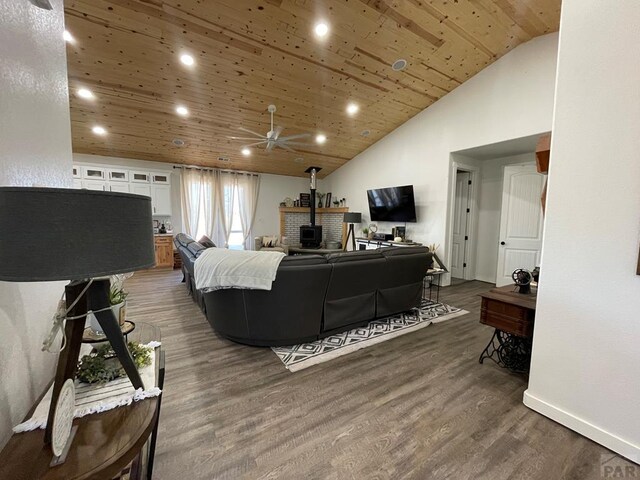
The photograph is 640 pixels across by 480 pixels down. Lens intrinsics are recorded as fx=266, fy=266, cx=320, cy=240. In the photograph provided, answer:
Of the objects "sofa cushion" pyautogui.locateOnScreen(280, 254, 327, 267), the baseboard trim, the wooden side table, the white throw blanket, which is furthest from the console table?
the wooden side table

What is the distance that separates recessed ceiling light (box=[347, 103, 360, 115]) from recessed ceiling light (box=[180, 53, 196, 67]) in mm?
2613

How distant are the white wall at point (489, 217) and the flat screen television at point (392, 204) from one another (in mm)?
1469

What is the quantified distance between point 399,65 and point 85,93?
4.70 m

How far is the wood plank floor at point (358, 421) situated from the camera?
145 cm

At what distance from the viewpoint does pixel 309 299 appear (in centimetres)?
262

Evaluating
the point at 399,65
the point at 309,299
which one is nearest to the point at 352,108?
the point at 399,65

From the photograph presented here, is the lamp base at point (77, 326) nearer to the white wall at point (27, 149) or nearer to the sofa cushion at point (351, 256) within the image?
the white wall at point (27, 149)

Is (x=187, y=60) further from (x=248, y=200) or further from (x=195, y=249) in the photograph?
(x=248, y=200)

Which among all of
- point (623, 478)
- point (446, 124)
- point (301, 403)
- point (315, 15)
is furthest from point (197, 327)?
point (446, 124)

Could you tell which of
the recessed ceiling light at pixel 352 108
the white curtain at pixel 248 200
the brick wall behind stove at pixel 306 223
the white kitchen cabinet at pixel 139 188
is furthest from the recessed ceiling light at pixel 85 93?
the brick wall behind stove at pixel 306 223

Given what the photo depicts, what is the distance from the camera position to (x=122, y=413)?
87cm

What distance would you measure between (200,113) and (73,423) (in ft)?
16.2

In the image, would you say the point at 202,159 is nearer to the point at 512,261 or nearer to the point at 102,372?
→ the point at 102,372

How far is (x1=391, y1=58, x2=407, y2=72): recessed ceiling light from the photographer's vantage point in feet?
12.8
